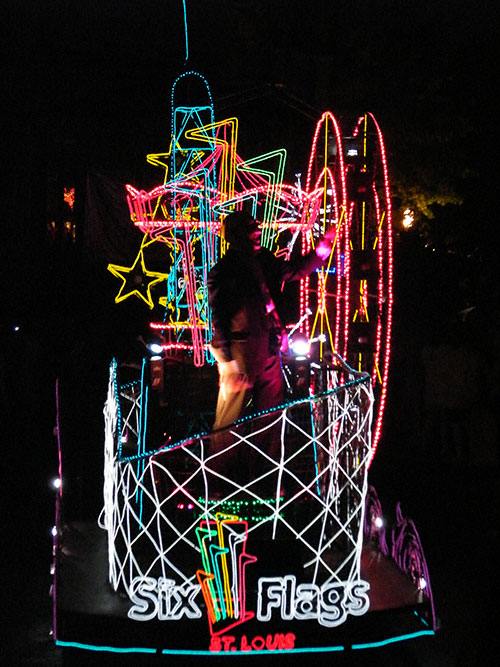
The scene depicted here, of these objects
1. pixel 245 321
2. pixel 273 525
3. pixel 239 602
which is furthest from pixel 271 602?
pixel 245 321

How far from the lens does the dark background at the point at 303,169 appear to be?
456 inches

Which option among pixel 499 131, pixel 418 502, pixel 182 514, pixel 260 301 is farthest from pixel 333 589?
pixel 499 131

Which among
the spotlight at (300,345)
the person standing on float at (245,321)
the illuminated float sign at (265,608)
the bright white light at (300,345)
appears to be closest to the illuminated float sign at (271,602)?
the illuminated float sign at (265,608)

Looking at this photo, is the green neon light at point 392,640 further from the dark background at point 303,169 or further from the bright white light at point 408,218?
the bright white light at point 408,218

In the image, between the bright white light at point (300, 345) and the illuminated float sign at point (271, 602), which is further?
the bright white light at point (300, 345)

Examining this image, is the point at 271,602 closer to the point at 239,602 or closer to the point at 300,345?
the point at 239,602

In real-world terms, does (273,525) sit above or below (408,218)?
below

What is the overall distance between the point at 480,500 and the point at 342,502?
4.07 m

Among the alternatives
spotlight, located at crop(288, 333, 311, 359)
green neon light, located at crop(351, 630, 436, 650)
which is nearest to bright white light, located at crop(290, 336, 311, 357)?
spotlight, located at crop(288, 333, 311, 359)

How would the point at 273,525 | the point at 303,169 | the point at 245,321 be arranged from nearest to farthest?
the point at 273,525 → the point at 245,321 → the point at 303,169

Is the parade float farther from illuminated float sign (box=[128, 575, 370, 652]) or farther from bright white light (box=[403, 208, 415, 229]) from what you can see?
bright white light (box=[403, 208, 415, 229])

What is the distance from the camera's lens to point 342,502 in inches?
229

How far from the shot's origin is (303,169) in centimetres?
1242

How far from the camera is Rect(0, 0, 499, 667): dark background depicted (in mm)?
11586
